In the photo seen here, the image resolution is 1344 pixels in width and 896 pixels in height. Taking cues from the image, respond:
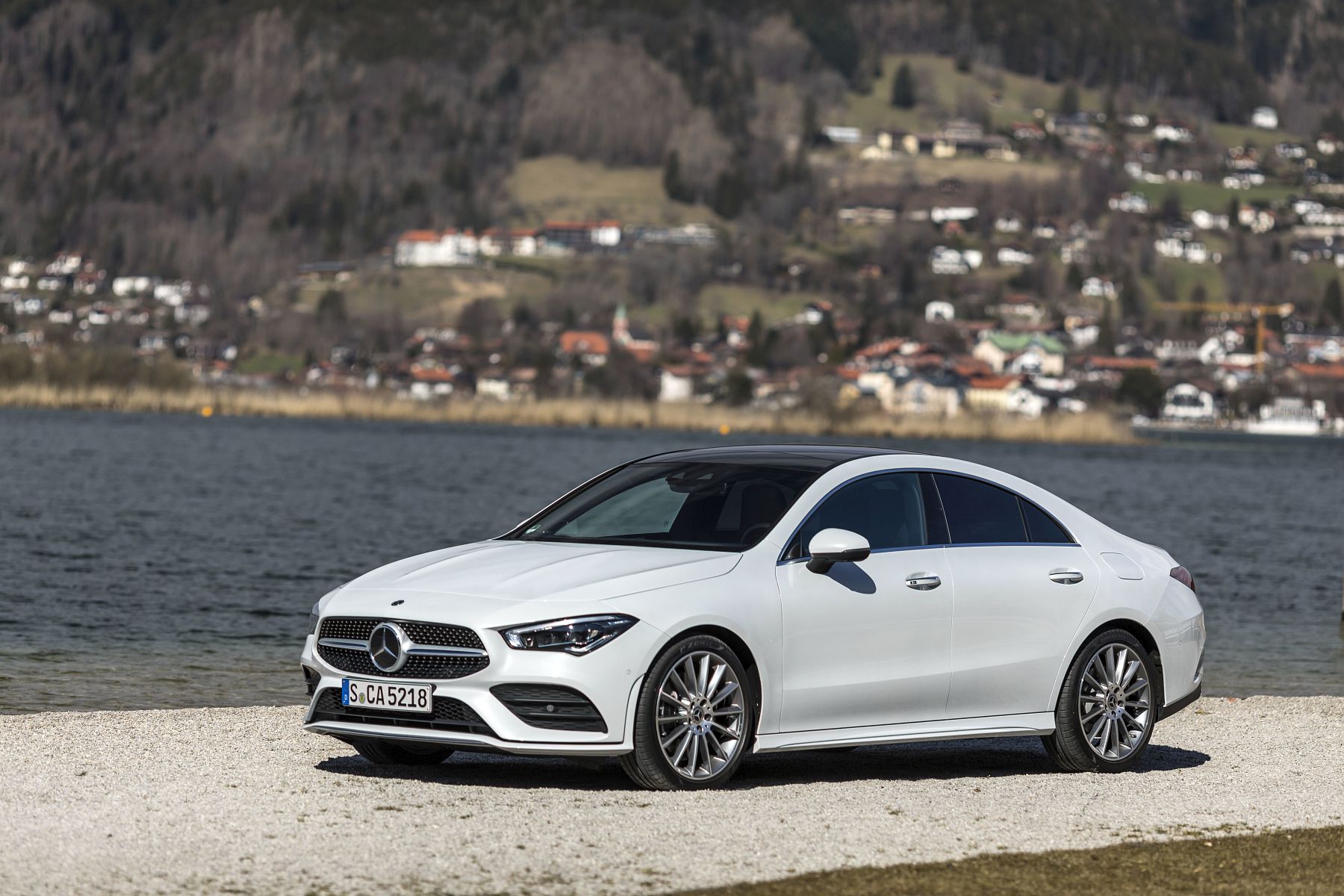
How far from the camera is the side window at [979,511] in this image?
1112 cm

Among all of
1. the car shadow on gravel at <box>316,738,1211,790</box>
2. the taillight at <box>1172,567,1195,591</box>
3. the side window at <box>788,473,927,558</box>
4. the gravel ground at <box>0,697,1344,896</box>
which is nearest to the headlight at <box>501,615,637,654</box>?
the gravel ground at <box>0,697,1344,896</box>

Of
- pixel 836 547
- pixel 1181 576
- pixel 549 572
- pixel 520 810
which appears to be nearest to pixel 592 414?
pixel 1181 576

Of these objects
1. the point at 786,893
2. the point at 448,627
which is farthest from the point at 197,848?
the point at 786,893

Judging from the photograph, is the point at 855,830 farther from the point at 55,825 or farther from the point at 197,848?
the point at 55,825

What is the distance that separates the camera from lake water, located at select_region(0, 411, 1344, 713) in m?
19.5

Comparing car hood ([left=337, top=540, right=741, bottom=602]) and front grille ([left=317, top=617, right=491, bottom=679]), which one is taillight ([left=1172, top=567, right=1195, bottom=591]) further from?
front grille ([left=317, top=617, right=491, bottom=679])

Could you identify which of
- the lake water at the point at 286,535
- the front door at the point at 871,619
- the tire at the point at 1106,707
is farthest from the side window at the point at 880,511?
the lake water at the point at 286,535

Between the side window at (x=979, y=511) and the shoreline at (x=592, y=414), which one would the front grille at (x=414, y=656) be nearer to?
the side window at (x=979, y=511)

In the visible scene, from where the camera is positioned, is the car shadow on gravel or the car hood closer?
the car hood

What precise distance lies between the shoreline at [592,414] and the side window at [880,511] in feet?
304

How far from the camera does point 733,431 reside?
13000 cm

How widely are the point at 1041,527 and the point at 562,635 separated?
10.5 feet

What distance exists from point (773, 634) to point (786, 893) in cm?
243

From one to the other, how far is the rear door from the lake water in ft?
21.5
